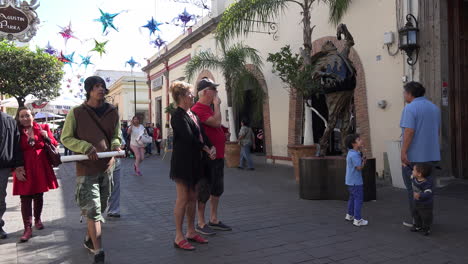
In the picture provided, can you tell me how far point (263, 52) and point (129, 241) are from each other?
10516mm

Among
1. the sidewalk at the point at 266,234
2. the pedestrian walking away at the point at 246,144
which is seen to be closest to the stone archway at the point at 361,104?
the sidewalk at the point at 266,234

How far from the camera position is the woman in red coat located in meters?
4.69

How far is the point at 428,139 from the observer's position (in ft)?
14.8

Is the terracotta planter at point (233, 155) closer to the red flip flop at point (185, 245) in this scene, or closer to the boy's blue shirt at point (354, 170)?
the boy's blue shirt at point (354, 170)

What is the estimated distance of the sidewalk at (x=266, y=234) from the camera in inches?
154

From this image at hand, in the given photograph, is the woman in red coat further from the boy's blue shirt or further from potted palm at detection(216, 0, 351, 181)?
potted palm at detection(216, 0, 351, 181)

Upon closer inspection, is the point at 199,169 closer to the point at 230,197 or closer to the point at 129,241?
the point at 129,241

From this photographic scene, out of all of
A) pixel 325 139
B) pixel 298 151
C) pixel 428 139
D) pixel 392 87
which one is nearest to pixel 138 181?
pixel 298 151

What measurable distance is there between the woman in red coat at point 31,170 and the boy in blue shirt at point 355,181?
3.75 m

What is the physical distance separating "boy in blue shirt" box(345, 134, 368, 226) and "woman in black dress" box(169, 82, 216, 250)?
1.95 metres

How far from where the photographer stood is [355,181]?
5.09 metres

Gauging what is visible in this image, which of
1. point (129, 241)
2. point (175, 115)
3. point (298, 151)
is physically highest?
point (175, 115)

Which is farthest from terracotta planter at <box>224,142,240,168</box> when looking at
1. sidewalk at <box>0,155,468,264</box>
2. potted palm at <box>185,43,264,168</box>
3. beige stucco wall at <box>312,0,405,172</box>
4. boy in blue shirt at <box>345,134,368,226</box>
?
boy in blue shirt at <box>345,134,368,226</box>

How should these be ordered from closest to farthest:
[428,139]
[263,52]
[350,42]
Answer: [428,139] < [350,42] < [263,52]
